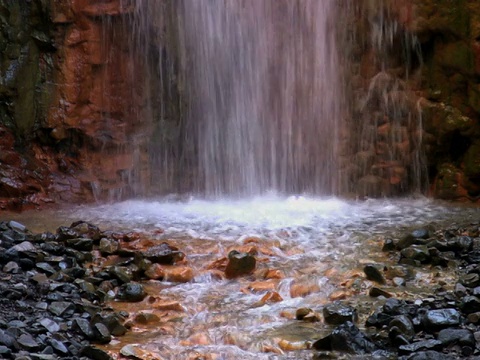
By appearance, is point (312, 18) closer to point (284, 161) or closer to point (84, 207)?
point (284, 161)

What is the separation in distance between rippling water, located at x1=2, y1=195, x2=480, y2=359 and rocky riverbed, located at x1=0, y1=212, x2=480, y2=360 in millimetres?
44

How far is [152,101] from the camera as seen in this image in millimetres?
9094

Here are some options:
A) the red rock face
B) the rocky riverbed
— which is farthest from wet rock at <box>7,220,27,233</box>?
the red rock face

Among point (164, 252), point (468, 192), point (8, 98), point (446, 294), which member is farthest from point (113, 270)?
point (468, 192)

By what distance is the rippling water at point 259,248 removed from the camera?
4523mm

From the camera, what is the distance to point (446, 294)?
16.1 feet

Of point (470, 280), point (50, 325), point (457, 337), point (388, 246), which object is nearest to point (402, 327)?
point (457, 337)

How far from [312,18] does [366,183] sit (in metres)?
2.28

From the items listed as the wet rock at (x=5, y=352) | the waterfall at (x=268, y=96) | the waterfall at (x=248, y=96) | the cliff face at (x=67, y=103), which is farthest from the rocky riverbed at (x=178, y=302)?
the waterfall at (x=248, y=96)

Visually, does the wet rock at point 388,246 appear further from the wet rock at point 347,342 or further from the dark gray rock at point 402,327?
the wet rock at point 347,342

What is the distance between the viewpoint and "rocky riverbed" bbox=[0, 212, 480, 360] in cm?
Answer: 419

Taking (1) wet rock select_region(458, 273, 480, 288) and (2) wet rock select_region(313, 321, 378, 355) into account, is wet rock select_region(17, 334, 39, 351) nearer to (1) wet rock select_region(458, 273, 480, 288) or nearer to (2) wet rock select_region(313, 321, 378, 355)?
(2) wet rock select_region(313, 321, 378, 355)

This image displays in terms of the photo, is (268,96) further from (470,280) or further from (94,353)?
(94,353)

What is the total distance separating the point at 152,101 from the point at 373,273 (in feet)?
15.2
